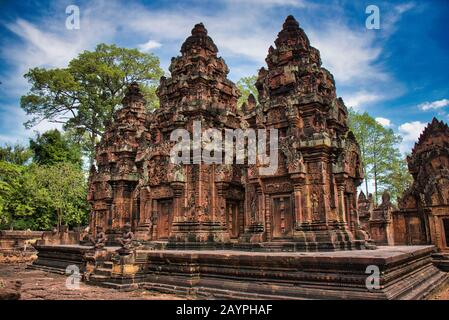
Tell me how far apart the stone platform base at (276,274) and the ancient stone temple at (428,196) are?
16.9 feet

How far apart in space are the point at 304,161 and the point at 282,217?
1.61m

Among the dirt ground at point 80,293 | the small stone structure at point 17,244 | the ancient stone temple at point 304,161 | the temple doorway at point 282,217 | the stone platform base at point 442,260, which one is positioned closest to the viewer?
the dirt ground at point 80,293

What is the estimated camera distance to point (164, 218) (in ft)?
39.9

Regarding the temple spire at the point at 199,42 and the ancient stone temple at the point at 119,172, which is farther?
the ancient stone temple at the point at 119,172

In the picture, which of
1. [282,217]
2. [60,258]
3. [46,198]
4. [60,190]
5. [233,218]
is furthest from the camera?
[60,190]

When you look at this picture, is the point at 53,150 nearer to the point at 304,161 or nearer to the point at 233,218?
the point at 233,218

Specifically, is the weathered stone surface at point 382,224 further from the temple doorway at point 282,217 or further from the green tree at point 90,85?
the green tree at point 90,85

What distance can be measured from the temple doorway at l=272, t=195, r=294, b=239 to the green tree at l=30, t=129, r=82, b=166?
22.6m

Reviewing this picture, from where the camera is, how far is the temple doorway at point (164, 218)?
12.0 metres

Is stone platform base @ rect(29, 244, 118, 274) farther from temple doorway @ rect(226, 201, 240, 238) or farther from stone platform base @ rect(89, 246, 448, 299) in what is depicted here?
temple doorway @ rect(226, 201, 240, 238)

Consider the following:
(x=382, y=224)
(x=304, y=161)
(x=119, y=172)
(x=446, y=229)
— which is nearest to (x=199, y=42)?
(x=119, y=172)

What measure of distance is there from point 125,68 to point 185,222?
18371 mm

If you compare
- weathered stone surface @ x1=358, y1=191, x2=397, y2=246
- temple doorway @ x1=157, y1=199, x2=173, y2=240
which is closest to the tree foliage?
temple doorway @ x1=157, y1=199, x2=173, y2=240

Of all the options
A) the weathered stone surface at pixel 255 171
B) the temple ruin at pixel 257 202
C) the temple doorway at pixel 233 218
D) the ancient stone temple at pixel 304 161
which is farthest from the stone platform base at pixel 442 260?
the temple doorway at pixel 233 218
